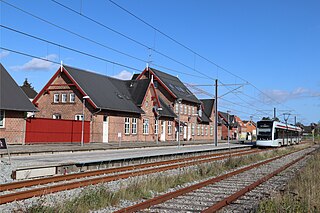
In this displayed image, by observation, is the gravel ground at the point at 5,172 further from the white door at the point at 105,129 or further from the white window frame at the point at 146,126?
the white window frame at the point at 146,126

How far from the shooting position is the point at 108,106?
1588 inches

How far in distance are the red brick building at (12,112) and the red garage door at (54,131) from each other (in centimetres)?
67

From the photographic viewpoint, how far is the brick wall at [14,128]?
31.1 meters

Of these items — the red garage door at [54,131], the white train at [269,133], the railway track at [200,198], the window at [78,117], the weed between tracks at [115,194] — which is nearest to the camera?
the weed between tracks at [115,194]

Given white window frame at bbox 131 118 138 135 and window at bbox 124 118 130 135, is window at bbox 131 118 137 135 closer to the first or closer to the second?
white window frame at bbox 131 118 138 135

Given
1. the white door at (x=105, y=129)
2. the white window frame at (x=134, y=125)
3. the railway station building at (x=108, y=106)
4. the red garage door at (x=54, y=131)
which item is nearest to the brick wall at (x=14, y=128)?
the red garage door at (x=54, y=131)

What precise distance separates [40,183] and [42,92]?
1237 inches

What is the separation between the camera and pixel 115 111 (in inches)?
1647

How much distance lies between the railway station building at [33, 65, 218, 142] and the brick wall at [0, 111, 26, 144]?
6789mm

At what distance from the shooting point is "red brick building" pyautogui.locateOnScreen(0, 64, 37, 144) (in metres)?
31.1

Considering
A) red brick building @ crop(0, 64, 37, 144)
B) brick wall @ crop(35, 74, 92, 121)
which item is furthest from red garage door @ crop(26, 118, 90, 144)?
brick wall @ crop(35, 74, 92, 121)

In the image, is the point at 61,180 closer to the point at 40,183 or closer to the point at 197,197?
the point at 40,183

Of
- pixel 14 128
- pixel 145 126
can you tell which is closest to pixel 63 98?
pixel 14 128

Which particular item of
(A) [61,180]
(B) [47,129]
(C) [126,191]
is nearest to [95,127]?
(B) [47,129]
